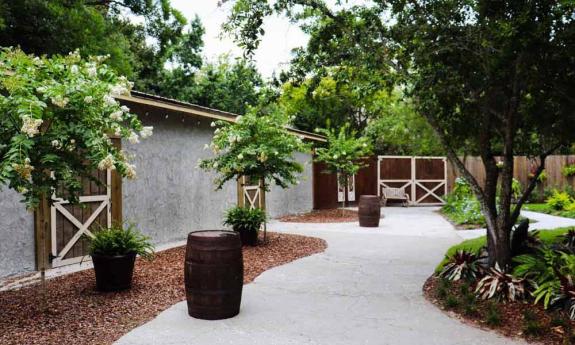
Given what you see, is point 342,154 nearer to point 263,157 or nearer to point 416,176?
point 263,157

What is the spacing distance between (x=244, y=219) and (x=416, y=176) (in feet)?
41.7

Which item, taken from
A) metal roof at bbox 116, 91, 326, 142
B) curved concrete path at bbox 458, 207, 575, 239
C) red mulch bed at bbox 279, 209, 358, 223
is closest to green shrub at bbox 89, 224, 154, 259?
metal roof at bbox 116, 91, 326, 142

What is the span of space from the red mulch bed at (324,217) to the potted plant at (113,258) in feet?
27.8

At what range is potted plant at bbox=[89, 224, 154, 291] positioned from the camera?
18.6 feet

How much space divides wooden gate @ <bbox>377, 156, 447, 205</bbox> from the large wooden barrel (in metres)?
16.1

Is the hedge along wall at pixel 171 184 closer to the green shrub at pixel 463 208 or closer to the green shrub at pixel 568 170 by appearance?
the green shrub at pixel 463 208

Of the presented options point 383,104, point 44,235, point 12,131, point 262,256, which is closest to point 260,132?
point 262,256

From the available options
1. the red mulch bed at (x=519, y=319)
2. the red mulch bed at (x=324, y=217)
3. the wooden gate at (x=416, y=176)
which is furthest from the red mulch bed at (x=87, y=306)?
the wooden gate at (x=416, y=176)

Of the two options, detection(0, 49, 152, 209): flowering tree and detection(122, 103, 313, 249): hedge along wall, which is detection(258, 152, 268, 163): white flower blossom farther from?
detection(0, 49, 152, 209): flowering tree

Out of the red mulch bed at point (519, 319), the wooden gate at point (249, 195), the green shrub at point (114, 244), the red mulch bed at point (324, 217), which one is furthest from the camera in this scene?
the red mulch bed at point (324, 217)

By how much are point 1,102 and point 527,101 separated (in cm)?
580

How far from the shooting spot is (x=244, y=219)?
9188 mm

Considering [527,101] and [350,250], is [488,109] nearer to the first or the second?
[527,101]

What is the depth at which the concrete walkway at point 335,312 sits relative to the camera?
4.29m
